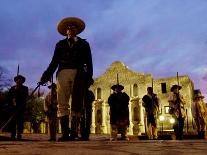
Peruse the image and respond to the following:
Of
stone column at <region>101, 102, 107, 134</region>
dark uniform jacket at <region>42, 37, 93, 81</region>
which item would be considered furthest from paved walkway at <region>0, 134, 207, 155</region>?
stone column at <region>101, 102, 107, 134</region>

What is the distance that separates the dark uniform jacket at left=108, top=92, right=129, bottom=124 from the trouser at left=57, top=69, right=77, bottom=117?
13.0 feet

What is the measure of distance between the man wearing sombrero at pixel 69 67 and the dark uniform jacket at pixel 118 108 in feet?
12.4

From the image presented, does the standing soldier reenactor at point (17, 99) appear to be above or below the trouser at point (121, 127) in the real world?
above

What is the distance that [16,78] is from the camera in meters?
8.59

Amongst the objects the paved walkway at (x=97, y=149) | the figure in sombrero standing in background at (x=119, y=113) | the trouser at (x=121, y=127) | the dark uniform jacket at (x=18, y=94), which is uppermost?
the dark uniform jacket at (x=18, y=94)

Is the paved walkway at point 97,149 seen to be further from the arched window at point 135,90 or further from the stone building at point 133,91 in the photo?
the arched window at point 135,90

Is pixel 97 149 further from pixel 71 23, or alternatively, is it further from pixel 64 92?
pixel 71 23

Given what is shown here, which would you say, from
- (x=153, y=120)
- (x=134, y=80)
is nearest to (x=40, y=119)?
(x=134, y=80)

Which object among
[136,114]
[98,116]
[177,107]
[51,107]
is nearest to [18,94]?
[51,107]

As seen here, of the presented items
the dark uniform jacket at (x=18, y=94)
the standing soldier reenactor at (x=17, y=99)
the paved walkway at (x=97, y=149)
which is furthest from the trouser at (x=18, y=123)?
the paved walkway at (x=97, y=149)

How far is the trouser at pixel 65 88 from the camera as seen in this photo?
5051mm

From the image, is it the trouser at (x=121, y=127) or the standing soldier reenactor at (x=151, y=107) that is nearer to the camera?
the trouser at (x=121, y=127)

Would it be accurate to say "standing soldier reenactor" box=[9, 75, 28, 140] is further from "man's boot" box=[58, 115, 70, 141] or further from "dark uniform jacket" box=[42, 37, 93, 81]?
"man's boot" box=[58, 115, 70, 141]

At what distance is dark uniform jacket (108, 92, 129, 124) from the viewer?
895 centimetres
